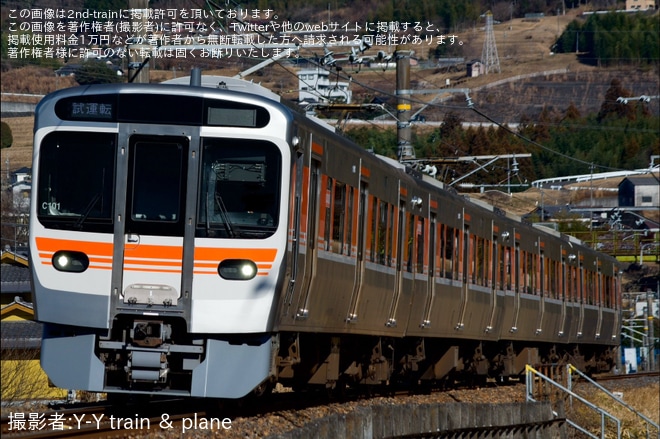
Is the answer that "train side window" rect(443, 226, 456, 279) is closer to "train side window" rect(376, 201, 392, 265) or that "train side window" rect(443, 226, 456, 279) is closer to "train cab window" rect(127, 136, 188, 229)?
"train side window" rect(376, 201, 392, 265)

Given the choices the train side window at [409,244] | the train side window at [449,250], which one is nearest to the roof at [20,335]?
the train side window at [449,250]

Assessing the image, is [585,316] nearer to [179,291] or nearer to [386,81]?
[179,291]

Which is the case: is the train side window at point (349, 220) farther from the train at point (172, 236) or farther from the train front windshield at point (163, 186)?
the train front windshield at point (163, 186)

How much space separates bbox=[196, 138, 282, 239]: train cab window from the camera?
11633 mm

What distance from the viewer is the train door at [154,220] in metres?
11.5

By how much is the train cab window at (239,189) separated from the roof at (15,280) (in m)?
21.9

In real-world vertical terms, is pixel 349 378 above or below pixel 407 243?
below

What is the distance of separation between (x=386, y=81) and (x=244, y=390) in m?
106

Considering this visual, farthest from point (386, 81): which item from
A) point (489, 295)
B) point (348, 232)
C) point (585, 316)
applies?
point (348, 232)

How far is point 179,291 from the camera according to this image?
1145 cm

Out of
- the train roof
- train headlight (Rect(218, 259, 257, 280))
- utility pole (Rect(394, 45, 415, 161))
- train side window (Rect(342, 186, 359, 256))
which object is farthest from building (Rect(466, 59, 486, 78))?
train headlight (Rect(218, 259, 257, 280))

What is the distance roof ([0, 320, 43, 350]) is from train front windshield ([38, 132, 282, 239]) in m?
17.4

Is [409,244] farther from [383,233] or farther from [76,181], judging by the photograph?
[76,181]

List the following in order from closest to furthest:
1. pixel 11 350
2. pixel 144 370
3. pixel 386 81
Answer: pixel 144 370 < pixel 11 350 < pixel 386 81
